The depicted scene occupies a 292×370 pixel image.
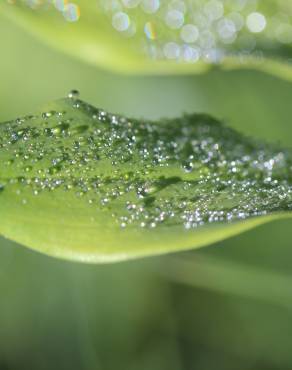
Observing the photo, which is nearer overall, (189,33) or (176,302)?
(189,33)

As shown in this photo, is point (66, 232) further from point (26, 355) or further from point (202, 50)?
point (26, 355)

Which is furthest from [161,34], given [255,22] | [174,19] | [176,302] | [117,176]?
[176,302]

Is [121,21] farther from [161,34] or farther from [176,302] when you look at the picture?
[176,302]

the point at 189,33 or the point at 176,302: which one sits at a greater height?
the point at 189,33

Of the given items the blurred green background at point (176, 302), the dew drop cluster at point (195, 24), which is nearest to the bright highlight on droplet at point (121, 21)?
the dew drop cluster at point (195, 24)

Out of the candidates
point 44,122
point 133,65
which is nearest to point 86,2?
point 133,65

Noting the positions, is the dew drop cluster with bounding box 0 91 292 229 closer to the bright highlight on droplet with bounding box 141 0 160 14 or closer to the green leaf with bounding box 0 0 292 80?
the green leaf with bounding box 0 0 292 80

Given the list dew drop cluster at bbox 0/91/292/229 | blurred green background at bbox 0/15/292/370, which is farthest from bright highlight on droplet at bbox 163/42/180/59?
blurred green background at bbox 0/15/292/370
